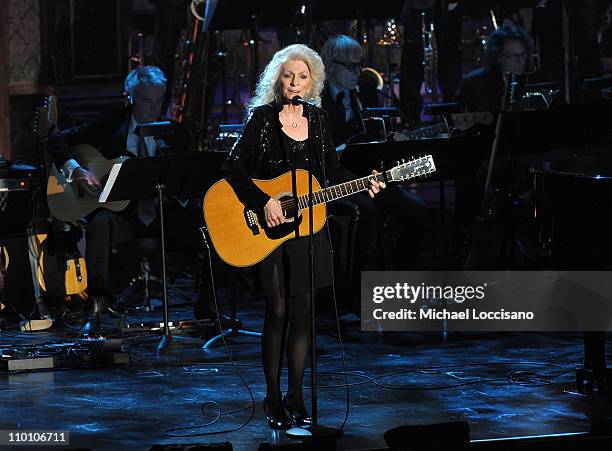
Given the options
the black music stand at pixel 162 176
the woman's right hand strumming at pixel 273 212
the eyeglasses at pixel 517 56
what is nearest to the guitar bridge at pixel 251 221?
the woman's right hand strumming at pixel 273 212

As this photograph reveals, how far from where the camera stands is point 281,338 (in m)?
4.88

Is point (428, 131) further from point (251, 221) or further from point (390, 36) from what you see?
point (390, 36)

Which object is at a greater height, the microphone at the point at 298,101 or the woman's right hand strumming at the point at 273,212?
the microphone at the point at 298,101

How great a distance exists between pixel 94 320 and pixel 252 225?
8.52 feet

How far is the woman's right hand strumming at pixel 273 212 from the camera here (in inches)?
187

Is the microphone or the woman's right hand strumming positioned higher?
the microphone

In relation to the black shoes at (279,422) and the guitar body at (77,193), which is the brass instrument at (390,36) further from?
the black shoes at (279,422)

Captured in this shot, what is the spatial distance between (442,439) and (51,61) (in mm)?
7947

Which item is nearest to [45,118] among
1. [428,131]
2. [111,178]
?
[111,178]

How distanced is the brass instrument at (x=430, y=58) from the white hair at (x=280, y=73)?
16.9 ft

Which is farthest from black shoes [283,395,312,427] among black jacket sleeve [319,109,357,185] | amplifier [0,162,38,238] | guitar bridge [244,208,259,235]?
amplifier [0,162,38,238]

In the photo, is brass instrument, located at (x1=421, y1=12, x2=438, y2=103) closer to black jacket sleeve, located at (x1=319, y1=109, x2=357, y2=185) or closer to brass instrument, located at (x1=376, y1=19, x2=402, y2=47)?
brass instrument, located at (x1=376, y1=19, x2=402, y2=47)

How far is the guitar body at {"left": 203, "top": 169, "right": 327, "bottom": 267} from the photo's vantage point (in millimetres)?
4816

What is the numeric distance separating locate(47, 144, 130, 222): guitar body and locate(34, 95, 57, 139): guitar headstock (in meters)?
0.26
